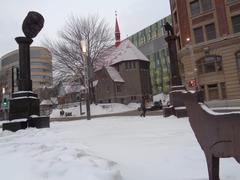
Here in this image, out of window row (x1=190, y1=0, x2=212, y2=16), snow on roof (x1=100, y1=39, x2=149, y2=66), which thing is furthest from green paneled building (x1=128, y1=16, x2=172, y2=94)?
window row (x1=190, y1=0, x2=212, y2=16)

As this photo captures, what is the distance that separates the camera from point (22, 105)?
1343cm

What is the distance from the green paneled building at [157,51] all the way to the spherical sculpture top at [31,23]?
8072 cm

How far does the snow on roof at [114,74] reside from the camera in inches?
2512

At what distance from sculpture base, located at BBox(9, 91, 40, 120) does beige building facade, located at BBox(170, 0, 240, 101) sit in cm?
2198

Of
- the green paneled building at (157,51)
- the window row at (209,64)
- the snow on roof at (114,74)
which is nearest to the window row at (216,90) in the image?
the window row at (209,64)

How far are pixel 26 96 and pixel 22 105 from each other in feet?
1.54

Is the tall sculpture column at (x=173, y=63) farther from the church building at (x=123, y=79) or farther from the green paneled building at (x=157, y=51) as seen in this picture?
the green paneled building at (x=157, y=51)

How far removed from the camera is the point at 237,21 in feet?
112

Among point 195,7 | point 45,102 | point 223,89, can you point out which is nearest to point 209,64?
point 223,89

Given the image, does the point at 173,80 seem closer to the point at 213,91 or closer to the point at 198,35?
the point at 213,91

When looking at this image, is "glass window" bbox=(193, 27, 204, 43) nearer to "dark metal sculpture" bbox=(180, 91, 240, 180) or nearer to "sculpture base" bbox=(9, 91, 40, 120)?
"sculpture base" bbox=(9, 91, 40, 120)

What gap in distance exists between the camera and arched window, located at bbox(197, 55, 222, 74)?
3525 centimetres

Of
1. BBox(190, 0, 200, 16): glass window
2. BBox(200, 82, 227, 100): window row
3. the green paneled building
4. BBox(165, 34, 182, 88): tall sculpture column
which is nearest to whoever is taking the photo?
BBox(165, 34, 182, 88): tall sculpture column

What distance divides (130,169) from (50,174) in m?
1.32
